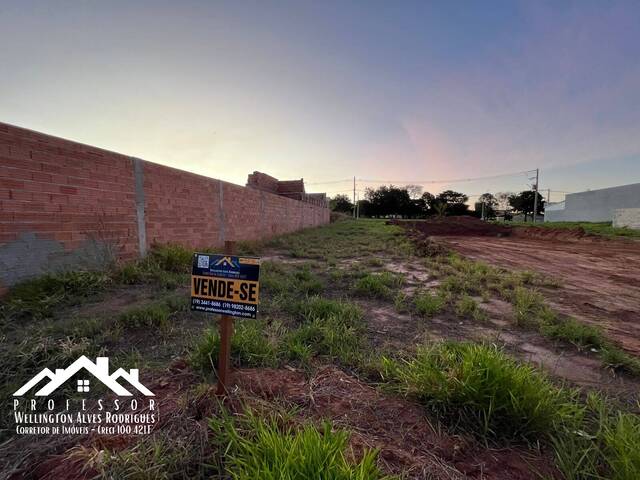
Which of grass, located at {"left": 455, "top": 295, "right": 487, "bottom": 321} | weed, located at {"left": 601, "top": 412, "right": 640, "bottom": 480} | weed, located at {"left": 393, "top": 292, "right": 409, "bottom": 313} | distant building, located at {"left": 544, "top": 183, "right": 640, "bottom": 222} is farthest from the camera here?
distant building, located at {"left": 544, "top": 183, "right": 640, "bottom": 222}

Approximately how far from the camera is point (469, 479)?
3.68 ft

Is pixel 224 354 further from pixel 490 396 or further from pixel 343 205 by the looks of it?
pixel 343 205

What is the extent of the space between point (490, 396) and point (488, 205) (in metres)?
81.5

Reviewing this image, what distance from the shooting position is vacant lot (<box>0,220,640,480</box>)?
1126 millimetres

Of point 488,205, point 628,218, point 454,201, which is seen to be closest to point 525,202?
point 488,205

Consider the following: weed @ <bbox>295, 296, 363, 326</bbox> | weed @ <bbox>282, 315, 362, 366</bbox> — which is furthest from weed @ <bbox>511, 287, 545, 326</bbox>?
weed @ <bbox>282, 315, 362, 366</bbox>

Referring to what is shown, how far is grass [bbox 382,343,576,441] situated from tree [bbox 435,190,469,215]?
208ft

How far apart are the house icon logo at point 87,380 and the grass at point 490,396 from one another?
1679mm

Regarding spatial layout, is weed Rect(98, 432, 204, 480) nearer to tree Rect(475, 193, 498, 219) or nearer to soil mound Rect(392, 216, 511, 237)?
soil mound Rect(392, 216, 511, 237)

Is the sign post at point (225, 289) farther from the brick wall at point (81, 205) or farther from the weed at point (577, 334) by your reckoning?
the brick wall at point (81, 205)

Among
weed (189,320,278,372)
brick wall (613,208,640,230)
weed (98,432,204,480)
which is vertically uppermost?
brick wall (613,208,640,230)

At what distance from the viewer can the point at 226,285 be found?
145cm

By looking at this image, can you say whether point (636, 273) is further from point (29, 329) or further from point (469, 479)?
point (29, 329)

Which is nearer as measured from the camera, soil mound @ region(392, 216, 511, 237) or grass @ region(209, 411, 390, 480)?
grass @ region(209, 411, 390, 480)
